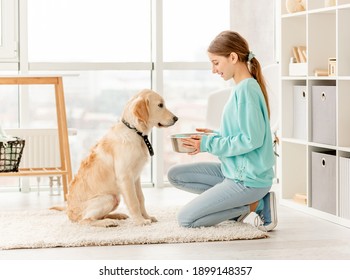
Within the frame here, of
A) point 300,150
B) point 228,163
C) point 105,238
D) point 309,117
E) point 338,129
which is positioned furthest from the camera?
point 300,150

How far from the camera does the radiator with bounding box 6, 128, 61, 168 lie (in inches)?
211

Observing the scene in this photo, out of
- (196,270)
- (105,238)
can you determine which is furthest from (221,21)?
(196,270)

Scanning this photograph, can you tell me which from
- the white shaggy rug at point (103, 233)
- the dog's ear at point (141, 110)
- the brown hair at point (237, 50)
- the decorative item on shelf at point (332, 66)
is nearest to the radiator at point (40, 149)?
the white shaggy rug at point (103, 233)

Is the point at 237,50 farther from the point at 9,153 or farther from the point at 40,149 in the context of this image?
the point at 40,149

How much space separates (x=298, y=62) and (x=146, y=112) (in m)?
1.20

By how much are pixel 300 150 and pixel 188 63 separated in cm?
138

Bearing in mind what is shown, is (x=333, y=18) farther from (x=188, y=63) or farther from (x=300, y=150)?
(x=188, y=63)

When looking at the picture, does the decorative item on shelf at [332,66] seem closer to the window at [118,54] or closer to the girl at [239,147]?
the girl at [239,147]

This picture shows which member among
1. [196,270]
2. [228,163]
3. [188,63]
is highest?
[188,63]

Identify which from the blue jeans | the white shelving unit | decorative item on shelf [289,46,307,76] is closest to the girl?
the blue jeans

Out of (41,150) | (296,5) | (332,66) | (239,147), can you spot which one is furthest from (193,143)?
(41,150)

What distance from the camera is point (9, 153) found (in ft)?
15.3

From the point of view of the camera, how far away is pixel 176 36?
5.80 metres

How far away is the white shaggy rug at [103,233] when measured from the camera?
354 centimetres
